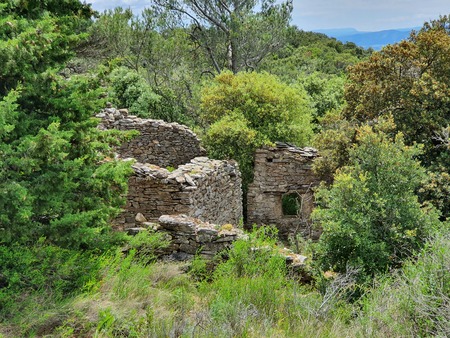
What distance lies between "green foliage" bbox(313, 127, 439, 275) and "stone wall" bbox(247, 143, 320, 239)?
5.52 metres

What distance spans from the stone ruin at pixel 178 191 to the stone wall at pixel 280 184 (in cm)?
165

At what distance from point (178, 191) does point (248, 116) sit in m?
5.45

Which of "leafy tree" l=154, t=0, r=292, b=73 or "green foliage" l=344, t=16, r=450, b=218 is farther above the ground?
"leafy tree" l=154, t=0, r=292, b=73

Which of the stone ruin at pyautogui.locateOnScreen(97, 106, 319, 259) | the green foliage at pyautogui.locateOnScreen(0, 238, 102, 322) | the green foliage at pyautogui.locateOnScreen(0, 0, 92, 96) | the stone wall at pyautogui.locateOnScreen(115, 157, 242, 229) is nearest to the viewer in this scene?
the green foliage at pyautogui.locateOnScreen(0, 238, 102, 322)

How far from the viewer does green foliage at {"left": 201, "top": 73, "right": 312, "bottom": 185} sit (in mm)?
12055

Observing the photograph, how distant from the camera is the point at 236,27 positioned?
20891 millimetres

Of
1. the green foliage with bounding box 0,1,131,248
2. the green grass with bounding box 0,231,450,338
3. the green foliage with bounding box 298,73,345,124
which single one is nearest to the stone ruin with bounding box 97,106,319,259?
the green grass with bounding box 0,231,450,338

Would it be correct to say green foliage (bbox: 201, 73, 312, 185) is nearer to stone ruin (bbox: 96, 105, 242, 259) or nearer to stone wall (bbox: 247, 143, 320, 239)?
stone wall (bbox: 247, 143, 320, 239)

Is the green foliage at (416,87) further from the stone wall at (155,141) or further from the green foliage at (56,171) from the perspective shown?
the green foliage at (56,171)

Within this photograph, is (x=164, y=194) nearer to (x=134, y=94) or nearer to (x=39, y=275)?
(x=39, y=275)

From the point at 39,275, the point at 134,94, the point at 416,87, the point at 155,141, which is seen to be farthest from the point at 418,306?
the point at 134,94

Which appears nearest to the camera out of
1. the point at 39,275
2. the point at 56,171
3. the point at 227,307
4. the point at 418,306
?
the point at 418,306

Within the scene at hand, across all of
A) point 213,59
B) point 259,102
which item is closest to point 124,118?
point 259,102

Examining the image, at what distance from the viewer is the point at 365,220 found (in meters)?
6.00
